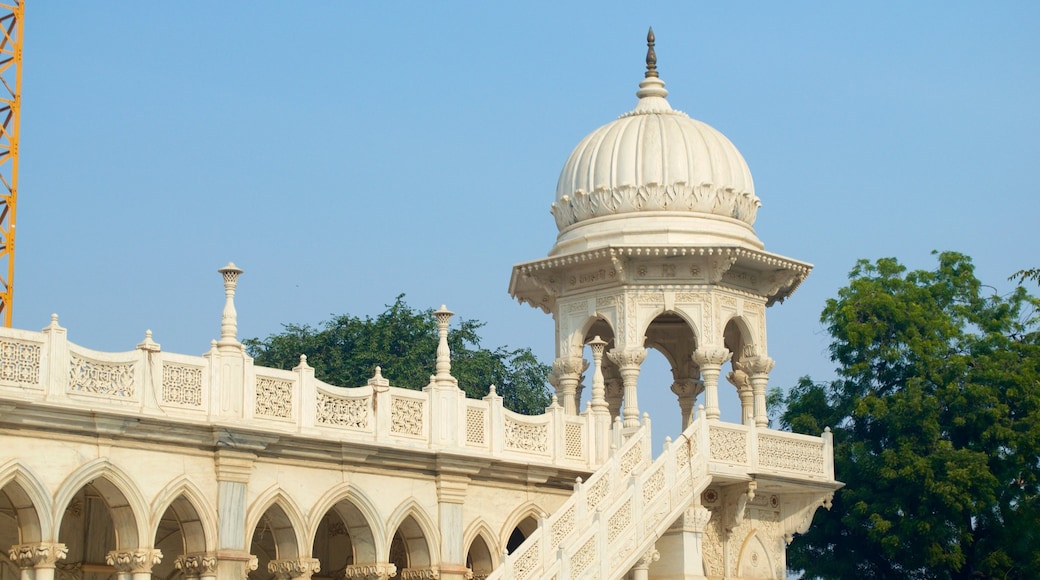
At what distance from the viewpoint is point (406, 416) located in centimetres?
3138

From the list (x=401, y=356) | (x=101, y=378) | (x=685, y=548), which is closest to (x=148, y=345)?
(x=101, y=378)

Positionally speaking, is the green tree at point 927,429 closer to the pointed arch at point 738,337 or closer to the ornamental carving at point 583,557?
the pointed arch at point 738,337

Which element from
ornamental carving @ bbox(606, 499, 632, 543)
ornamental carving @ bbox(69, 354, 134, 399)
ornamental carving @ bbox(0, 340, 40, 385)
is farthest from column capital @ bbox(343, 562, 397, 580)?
ornamental carving @ bbox(0, 340, 40, 385)

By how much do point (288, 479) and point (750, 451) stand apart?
8690mm

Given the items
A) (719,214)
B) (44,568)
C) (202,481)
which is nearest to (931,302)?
(719,214)

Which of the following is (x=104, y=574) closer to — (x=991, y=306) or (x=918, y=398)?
(x=918, y=398)

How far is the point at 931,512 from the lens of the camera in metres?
38.8

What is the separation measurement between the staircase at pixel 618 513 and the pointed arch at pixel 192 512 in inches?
174

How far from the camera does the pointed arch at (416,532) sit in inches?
1236

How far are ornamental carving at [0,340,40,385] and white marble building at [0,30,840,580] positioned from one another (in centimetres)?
2

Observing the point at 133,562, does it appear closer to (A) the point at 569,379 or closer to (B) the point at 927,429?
(A) the point at 569,379

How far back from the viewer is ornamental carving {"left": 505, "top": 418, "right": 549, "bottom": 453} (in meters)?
32.9

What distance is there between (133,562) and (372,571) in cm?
472

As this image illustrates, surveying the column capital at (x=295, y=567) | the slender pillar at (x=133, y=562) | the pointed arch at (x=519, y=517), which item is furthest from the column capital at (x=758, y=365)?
the slender pillar at (x=133, y=562)
